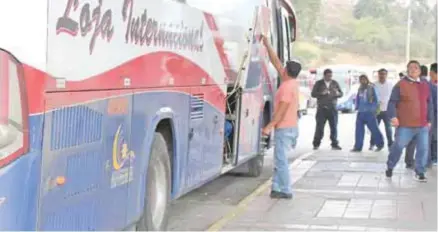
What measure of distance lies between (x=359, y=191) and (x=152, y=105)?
5214 millimetres

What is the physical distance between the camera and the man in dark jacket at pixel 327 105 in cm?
1742

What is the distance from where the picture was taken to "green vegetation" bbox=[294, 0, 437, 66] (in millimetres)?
47188

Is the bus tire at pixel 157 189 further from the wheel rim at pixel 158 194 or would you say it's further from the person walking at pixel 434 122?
the person walking at pixel 434 122

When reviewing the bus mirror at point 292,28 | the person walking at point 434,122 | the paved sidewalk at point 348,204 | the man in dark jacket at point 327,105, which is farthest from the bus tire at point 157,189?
the man in dark jacket at point 327,105

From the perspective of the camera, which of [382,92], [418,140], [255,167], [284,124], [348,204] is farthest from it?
[382,92]

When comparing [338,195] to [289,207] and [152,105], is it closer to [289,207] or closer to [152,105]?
→ [289,207]

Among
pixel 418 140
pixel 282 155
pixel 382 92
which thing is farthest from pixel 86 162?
pixel 382 92

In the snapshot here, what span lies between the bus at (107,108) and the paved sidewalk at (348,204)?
31.8 inches

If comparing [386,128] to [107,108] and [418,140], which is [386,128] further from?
[107,108]

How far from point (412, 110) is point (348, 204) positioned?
2.33 m

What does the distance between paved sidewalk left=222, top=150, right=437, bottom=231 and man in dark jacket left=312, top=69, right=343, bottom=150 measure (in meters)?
3.90

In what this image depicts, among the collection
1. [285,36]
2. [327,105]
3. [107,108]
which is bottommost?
[327,105]

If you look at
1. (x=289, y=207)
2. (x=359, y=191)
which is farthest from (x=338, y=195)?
(x=289, y=207)

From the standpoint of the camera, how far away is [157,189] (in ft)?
23.6
